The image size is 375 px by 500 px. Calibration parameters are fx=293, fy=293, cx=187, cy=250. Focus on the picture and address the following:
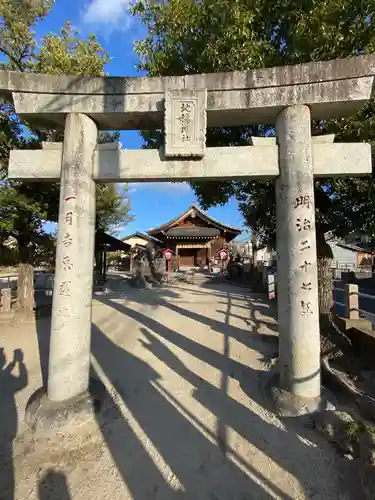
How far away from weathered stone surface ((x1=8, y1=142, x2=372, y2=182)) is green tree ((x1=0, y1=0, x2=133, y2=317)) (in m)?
3.79

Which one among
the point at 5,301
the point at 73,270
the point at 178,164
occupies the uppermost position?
the point at 178,164

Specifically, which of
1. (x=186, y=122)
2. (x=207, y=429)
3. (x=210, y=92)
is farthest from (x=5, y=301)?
(x=210, y=92)

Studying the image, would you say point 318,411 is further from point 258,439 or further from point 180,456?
point 180,456

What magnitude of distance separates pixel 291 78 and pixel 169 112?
68.4 inches

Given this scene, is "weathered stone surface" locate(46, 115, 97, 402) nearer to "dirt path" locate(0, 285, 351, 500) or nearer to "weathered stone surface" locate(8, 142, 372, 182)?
"weathered stone surface" locate(8, 142, 372, 182)

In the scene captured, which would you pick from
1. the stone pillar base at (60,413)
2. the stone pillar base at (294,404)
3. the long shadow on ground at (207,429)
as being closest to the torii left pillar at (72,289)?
the stone pillar base at (60,413)

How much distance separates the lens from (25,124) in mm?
7945

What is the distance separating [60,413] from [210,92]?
4826 mm

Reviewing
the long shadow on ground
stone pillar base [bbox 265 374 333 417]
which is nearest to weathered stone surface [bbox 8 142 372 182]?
stone pillar base [bbox 265 374 333 417]

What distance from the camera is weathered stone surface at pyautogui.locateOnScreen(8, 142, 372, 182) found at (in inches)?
163

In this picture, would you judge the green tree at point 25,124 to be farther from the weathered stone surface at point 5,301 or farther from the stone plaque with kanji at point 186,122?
the stone plaque with kanji at point 186,122

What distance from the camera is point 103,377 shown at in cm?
527

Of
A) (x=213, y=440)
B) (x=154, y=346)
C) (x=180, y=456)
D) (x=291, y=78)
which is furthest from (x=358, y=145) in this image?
(x=154, y=346)

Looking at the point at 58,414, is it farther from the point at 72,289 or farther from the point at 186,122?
the point at 186,122
